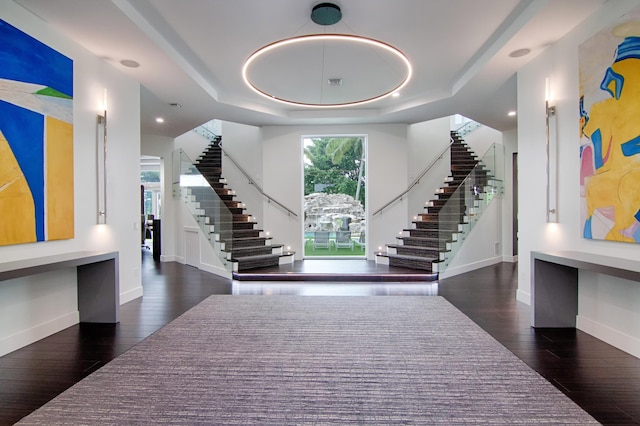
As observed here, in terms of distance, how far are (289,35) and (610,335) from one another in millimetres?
4949

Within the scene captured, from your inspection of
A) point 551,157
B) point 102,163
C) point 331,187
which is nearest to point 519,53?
point 551,157

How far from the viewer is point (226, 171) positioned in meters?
9.45

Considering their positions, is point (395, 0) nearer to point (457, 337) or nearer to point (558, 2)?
point (558, 2)

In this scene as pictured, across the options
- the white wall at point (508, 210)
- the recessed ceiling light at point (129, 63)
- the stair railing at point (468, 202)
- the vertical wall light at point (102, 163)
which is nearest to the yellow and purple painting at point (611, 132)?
the stair railing at point (468, 202)

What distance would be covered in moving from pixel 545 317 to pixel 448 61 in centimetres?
380

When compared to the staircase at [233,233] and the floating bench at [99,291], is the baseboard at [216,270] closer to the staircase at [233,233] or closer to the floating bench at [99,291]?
the staircase at [233,233]

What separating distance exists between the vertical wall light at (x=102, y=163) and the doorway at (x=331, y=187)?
4774 mm

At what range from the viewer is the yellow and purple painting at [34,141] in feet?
10.1

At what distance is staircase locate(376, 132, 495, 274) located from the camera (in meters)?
6.58

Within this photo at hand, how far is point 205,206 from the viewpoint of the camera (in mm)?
7438

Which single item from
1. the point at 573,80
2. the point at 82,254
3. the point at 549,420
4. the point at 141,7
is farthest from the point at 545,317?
the point at 141,7

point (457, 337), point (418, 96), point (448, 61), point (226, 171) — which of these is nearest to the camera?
point (457, 337)

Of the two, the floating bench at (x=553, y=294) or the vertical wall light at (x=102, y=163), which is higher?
the vertical wall light at (x=102, y=163)

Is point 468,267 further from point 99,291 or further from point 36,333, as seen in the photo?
point 36,333
